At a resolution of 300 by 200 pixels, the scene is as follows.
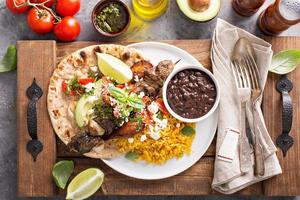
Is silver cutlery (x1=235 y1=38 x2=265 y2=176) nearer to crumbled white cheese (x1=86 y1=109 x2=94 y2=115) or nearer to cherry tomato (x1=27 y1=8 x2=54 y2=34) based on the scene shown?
crumbled white cheese (x1=86 y1=109 x2=94 y2=115)

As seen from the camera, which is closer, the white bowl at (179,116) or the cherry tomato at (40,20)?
the white bowl at (179,116)

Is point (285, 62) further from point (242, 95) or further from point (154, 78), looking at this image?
point (154, 78)

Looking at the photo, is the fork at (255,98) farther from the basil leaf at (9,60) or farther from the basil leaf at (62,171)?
the basil leaf at (9,60)

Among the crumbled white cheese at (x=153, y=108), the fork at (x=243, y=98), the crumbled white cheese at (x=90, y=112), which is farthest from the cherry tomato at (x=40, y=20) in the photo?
the fork at (x=243, y=98)

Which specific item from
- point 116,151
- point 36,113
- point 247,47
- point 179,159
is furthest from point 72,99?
point 247,47

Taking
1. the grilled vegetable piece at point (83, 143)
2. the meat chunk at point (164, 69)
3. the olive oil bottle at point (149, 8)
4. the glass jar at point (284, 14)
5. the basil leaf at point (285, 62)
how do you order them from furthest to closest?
1. the olive oil bottle at point (149, 8)
2. the basil leaf at point (285, 62)
3. the glass jar at point (284, 14)
4. the meat chunk at point (164, 69)
5. the grilled vegetable piece at point (83, 143)

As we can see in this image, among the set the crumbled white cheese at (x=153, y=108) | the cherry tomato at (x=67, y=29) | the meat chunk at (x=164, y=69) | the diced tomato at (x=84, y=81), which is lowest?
the crumbled white cheese at (x=153, y=108)

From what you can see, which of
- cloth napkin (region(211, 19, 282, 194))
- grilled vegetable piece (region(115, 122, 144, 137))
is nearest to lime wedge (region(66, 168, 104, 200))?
grilled vegetable piece (region(115, 122, 144, 137))

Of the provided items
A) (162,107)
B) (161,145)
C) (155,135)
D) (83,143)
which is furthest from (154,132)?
(83,143)
